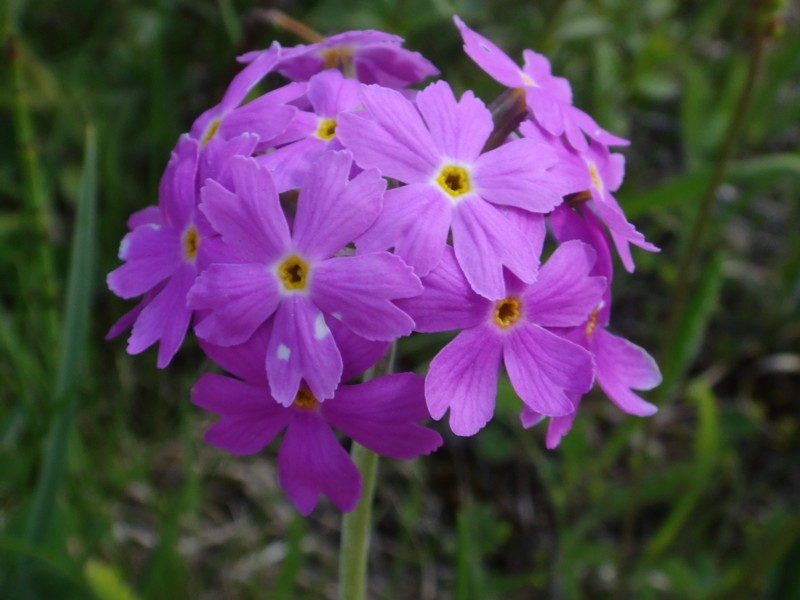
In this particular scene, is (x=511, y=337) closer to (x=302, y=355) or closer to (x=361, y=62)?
(x=302, y=355)

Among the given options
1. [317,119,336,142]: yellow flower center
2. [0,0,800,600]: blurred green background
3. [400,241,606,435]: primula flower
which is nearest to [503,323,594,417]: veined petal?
[400,241,606,435]: primula flower

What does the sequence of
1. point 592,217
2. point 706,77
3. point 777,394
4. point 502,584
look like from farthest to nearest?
point 706,77, point 777,394, point 502,584, point 592,217

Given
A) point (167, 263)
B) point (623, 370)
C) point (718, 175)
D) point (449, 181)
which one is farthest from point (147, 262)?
point (718, 175)

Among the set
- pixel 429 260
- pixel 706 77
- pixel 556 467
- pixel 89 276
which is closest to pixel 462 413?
pixel 429 260

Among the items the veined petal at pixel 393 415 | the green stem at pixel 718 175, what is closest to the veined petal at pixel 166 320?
the veined petal at pixel 393 415

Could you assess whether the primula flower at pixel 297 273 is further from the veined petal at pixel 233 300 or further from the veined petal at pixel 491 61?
the veined petal at pixel 491 61

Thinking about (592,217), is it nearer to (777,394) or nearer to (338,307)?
(338,307)

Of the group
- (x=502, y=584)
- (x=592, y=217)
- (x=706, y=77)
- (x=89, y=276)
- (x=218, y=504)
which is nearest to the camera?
(x=592, y=217)
